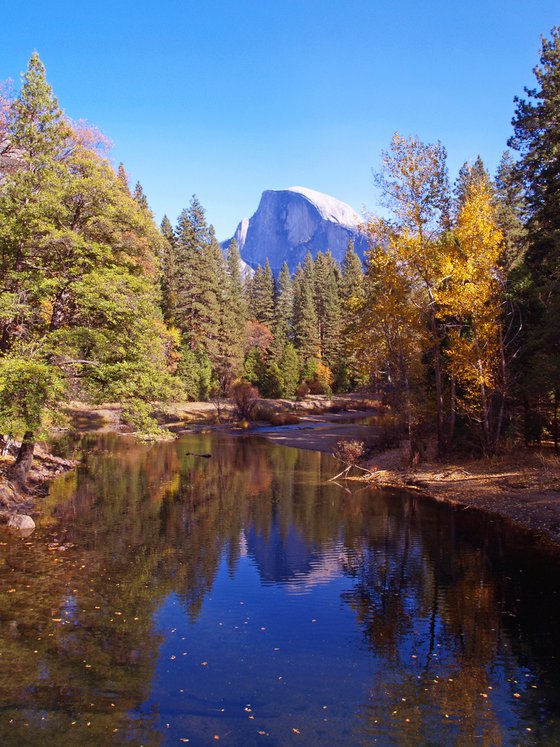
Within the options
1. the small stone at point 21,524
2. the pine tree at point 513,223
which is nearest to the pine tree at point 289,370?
the pine tree at point 513,223

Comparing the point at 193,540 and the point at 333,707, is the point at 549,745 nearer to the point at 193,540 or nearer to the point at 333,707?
the point at 333,707

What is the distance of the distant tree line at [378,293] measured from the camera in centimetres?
1684

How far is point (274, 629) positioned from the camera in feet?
32.7

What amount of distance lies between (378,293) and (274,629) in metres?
19.5

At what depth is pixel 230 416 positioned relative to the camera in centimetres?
5466

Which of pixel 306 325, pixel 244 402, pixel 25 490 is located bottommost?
pixel 25 490

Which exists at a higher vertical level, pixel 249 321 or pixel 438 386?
pixel 249 321

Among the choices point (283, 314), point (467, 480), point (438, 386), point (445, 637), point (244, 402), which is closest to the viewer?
point (445, 637)

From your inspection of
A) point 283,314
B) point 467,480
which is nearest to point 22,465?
point 467,480

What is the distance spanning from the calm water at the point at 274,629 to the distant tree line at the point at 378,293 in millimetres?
4968

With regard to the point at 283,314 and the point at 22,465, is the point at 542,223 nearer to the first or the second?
the point at 22,465

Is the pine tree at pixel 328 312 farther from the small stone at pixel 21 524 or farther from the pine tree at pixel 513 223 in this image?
the small stone at pixel 21 524

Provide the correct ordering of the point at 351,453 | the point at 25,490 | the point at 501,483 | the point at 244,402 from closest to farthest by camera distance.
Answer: the point at 25,490 → the point at 501,483 → the point at 351,453 → the point at 244,402

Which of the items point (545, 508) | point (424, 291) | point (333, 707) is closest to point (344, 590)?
point (333, 707)
